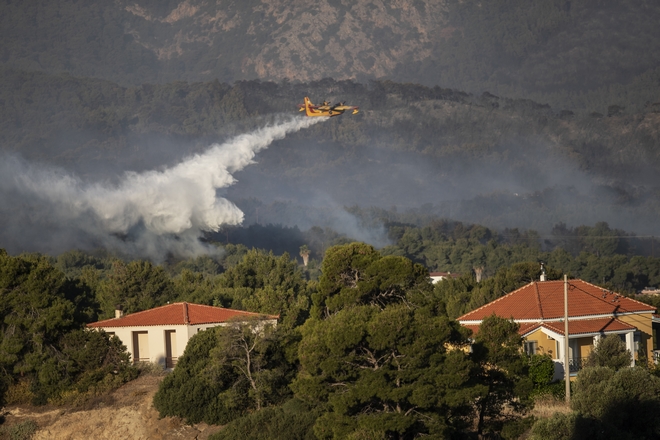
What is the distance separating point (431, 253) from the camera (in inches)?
6029

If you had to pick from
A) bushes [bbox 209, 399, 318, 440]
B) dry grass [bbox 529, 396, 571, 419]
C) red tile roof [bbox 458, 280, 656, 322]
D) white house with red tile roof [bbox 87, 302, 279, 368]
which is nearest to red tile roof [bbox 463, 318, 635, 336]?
red tile roof [bbox 458, 280, 656, 322]

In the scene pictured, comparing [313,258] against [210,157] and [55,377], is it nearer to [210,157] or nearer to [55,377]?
[210,157]

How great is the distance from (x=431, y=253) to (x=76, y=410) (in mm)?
114060

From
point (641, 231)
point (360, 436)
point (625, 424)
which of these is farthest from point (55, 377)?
point (641, 231)

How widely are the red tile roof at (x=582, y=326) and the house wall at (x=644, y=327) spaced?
1151 mm

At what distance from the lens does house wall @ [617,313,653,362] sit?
47600mm

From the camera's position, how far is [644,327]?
158 ft

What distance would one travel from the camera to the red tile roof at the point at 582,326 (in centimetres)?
4406

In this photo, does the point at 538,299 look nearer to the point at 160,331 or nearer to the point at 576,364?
the point at 576,364

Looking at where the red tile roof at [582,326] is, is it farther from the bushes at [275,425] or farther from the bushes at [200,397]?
the bushes at [200,397]

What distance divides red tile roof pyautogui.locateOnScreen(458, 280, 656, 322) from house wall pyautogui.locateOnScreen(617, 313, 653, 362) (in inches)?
11.4

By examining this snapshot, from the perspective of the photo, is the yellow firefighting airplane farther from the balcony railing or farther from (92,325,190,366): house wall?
the balcony railing

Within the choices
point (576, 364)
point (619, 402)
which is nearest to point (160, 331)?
point (576, 364)

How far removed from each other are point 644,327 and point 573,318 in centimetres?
443
